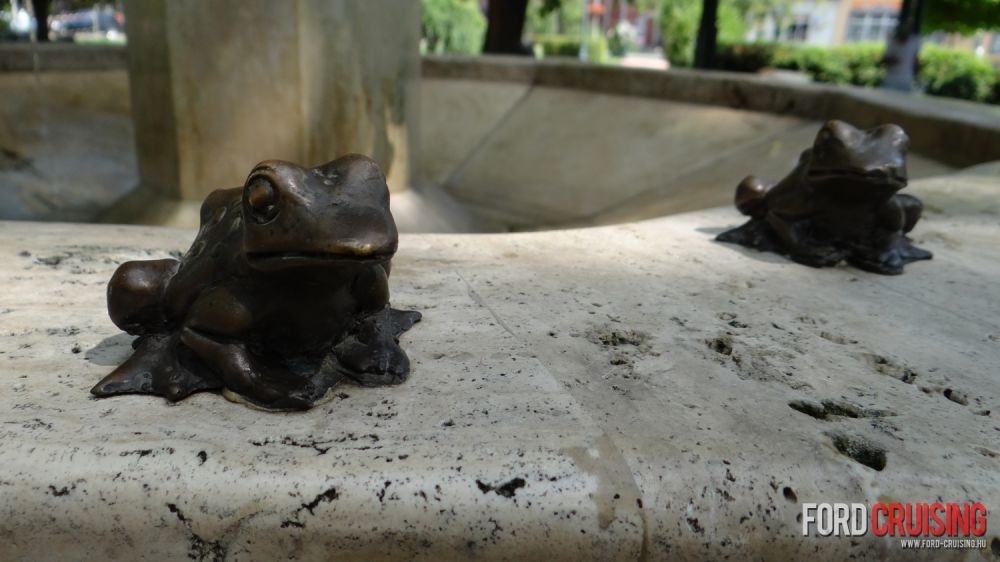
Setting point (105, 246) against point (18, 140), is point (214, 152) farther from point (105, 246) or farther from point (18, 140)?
point (18, 140)

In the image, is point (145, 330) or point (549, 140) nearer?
point (145, 330)

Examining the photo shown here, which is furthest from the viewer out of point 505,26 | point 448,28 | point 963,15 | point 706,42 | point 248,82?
point 448,28

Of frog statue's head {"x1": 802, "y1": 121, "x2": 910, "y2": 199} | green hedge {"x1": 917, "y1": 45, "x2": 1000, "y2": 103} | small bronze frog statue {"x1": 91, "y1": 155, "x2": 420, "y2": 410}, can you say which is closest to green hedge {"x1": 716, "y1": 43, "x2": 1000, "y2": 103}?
green hedge {"x1": 917, "y1": 45, "x2": 1000, "y2": 103}

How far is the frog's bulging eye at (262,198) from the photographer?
1773 millimetres

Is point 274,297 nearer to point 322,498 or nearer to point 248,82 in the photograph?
point 322,498

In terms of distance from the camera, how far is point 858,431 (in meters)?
2.00

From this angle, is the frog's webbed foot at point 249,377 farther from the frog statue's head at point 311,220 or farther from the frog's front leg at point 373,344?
the frog statue's head at point 311,220

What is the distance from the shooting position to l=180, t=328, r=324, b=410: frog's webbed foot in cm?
191

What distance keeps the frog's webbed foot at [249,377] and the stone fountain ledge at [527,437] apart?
34 mm

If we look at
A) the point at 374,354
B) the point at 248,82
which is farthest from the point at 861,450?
the point at 248,82

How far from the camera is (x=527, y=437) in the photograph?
184 cm

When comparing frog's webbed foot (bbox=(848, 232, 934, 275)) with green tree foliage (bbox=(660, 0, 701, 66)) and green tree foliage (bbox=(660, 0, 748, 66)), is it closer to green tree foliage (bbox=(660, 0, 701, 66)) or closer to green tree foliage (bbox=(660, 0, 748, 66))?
green tree foliage (bbox=(660, 0, 748, 66))

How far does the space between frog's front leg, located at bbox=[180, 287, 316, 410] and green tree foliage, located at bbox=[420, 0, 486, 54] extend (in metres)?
16.3

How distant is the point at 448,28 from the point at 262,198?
16784 millimetres
